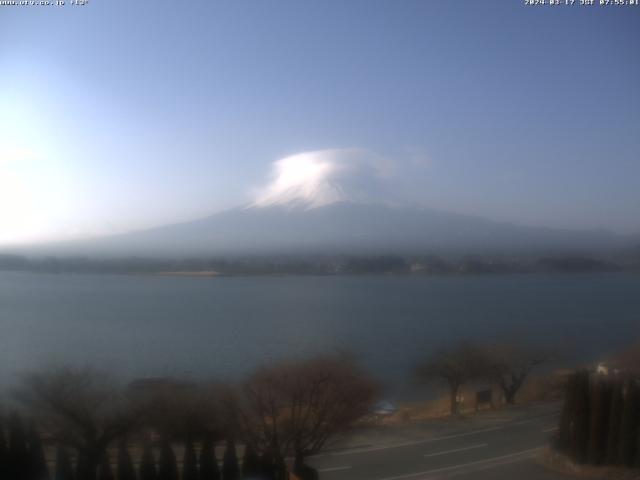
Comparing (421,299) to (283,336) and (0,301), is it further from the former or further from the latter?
(0,301)

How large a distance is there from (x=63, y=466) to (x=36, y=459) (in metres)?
0.20

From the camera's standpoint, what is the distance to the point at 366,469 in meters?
3.26

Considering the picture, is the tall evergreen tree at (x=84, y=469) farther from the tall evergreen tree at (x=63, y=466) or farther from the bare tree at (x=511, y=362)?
the bare tree at (x=511, y=362)

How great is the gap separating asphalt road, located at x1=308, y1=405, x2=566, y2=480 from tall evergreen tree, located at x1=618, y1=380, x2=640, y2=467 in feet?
1.49

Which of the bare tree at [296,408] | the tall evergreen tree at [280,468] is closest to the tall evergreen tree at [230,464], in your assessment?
the bare tree at [296,408]

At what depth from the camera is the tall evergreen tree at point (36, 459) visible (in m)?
3.09

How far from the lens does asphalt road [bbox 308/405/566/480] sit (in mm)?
3281

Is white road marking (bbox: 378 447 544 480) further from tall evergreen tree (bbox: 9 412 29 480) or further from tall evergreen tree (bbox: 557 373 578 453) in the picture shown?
tall evergreen tree (bbox: 9 412 29 480)

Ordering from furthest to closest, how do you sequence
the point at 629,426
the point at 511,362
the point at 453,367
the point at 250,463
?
the point at 511,362 → the point at 453,367 → the point at 629,426 → the point at 250,463

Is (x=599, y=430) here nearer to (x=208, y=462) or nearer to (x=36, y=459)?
(x=208, y=462)

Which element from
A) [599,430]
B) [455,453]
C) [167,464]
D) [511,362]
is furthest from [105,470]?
[599,430]

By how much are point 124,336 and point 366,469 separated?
207 centimetres

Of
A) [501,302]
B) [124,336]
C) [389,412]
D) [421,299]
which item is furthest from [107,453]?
[501,302]

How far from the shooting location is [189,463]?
10.1ft
